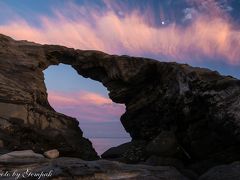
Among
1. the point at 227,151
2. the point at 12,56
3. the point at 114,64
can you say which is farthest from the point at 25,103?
the point at 227,151

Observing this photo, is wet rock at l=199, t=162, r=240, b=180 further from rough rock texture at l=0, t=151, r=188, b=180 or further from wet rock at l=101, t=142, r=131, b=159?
wet rock at l=101, t=142, r=131, b=159

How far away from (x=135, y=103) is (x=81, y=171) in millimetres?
21096

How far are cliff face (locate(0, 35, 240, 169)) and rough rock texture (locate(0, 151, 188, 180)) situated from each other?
7828mm

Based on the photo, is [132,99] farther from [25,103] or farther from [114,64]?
[25,103]

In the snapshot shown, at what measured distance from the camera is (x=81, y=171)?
1325 cm

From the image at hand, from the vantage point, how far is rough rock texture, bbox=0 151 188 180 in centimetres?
1269

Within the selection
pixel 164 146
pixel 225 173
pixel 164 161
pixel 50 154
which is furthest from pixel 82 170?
pixel 164 146

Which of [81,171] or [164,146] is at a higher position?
[164,146]

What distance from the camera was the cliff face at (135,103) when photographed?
22.8m

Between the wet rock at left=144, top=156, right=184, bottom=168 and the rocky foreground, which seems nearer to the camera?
the rocky foreground

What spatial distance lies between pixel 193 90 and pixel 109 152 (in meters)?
12.4

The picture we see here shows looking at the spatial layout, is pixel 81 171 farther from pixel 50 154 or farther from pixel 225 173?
pixel 50 154

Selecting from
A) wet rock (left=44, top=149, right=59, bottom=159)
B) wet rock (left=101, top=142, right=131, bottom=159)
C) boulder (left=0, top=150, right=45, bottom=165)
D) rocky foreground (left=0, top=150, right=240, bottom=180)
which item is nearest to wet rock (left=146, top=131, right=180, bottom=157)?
wet rock (left=44, top=149, right=59, bottom=159)

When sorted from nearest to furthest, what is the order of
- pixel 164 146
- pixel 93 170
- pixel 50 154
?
1. pixel 93 170
2. pixel 50 154
3. pixel 164 146
